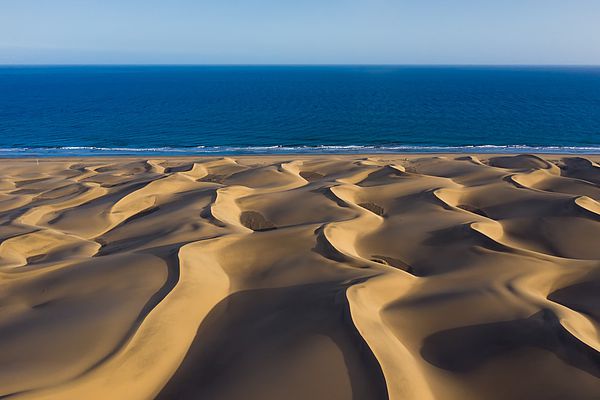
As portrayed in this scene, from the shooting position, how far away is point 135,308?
9203 mm

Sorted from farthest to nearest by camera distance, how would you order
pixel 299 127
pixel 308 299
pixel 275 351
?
pixel 299 127 < pixel 308 299 < pixel 275 351

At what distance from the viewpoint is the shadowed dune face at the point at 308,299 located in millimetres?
6973

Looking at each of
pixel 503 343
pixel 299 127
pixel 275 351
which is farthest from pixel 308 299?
pixel 299 127

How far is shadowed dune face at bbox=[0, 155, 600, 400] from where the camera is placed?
6973 millimetres

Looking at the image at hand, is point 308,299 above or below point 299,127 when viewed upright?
above

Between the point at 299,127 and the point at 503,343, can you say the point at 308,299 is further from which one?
the point at 299,127

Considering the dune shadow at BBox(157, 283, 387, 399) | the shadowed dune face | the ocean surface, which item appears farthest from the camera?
the ocean surface

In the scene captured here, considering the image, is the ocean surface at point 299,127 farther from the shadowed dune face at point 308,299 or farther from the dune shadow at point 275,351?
the dune shadow at point 275,351

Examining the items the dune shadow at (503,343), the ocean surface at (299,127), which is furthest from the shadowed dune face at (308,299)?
the ocean surface at (299,127)

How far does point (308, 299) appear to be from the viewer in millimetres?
9320

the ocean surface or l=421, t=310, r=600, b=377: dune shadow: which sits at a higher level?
l=421, t=310, r=600, b=377: dune shadow

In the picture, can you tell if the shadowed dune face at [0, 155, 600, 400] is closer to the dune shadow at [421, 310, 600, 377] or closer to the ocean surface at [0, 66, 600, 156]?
the dune shadow at [421, 310, 600, 377]

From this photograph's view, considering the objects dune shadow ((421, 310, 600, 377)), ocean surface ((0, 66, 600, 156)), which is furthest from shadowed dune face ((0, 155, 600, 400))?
ocean surface ((0, 66, 600, 156))

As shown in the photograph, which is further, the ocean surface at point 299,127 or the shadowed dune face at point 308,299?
the ocean surface at point 299,127
